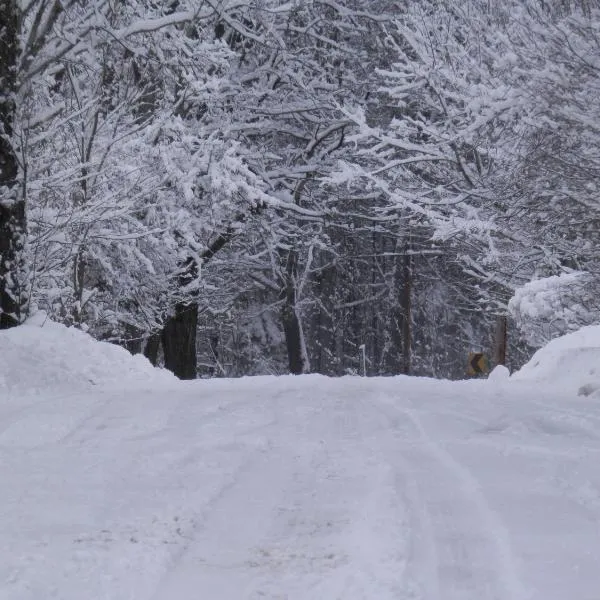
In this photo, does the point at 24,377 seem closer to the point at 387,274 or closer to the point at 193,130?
the point at 193,130

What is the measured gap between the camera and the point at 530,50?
1163cm

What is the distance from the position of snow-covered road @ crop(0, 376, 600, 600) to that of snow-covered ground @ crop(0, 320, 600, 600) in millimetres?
12

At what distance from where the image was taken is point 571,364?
11.5m

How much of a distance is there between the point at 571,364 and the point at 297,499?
24.5 ft

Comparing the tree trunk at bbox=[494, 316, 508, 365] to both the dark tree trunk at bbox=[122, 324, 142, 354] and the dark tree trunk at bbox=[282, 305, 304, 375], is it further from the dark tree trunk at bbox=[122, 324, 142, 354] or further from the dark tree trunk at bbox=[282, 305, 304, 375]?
the dark tree trunk at bbox=[122, 324, 142, 354]

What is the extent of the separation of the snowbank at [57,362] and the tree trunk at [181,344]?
299 inches

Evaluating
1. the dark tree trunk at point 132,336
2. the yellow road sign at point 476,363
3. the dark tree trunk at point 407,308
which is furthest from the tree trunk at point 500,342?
the dark tree trunk at point 132,336

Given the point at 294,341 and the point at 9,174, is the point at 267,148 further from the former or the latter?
the point at 9,174

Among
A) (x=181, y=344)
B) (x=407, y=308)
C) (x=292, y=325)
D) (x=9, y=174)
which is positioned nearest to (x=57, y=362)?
(x=9, y=174)

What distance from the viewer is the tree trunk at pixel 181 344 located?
19.5 m

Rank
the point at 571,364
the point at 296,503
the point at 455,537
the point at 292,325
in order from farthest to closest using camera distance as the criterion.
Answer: the point at 292,325 < the point at 571,364 < the point at 296,503 < the point at 455,537

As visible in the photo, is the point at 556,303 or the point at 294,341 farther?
the point at 294,341

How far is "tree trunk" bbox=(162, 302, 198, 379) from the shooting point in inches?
770

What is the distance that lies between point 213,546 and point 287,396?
16.0ft
